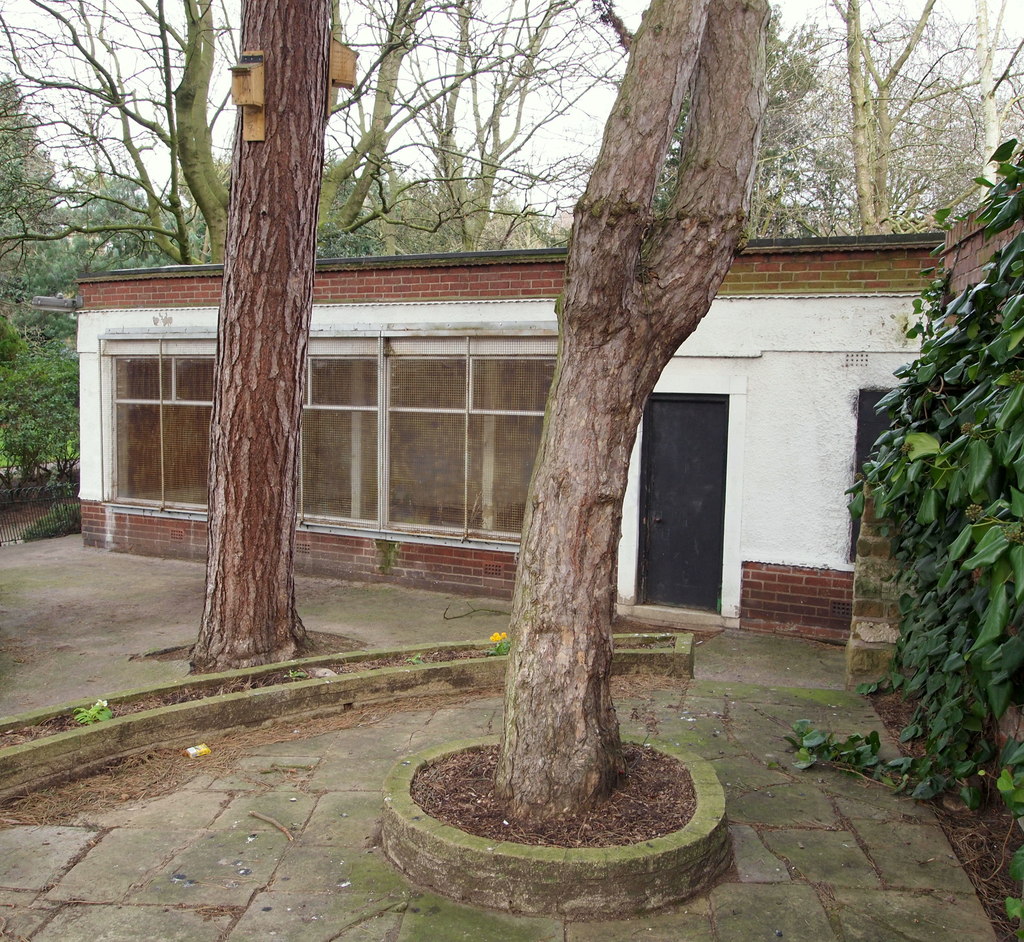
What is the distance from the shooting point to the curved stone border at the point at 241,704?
473cm

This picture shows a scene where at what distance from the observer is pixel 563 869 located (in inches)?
137

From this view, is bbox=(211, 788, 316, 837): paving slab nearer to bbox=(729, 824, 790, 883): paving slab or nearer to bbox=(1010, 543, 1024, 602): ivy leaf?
bbox=(729, 824, 790, 883): paving slab

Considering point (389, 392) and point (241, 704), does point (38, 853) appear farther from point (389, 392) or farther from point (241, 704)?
point (389, 392)

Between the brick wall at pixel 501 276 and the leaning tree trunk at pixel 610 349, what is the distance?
5.23 m

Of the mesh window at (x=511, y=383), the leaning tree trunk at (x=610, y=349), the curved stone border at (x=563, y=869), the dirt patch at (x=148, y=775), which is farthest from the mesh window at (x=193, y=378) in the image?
the curved stone border at (x=563, y=869)

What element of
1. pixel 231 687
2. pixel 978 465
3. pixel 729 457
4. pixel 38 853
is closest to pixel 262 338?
pixel 231 687

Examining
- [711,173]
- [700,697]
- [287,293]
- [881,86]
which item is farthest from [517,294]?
[881,86]

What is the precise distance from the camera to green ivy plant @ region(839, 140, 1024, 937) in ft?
10.2

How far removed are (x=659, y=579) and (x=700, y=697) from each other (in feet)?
11.9

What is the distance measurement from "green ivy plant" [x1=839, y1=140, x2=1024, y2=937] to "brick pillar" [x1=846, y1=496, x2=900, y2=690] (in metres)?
0.18

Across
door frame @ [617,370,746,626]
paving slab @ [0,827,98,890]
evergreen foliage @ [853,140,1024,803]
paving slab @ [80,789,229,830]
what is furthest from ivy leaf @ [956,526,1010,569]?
door frame @ [617,370,746,626]

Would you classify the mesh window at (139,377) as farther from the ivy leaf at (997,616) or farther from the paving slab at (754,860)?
the ivy leaf at (997,616)

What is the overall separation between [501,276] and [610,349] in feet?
22.3

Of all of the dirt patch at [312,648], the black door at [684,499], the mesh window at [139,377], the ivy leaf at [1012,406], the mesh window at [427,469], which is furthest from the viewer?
the mesh window at [139,377]
